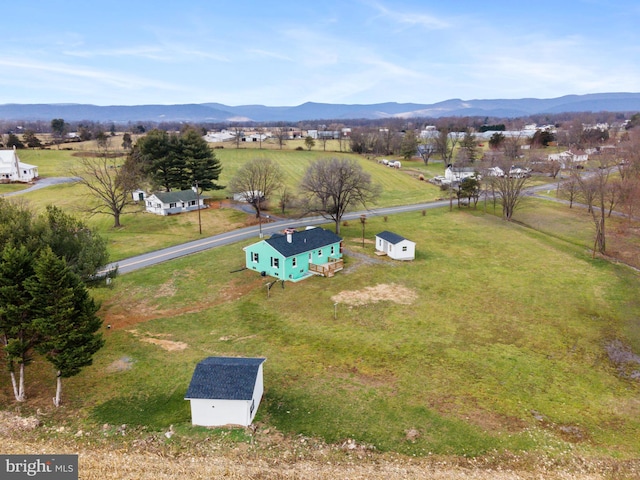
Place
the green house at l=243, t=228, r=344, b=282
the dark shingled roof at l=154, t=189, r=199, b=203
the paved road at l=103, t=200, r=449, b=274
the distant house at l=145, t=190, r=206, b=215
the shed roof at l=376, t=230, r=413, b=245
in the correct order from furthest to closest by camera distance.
Answer: 1. the dark shingled roof at l=154, t=189, r=199, b=203
2. the distant house at l=145, t=190, r=206, b=215
3. the shed roof at l=376, t=230, r=413, b=245
4. the paved road at l=103, t=200, r=449, b=274
5. the green house at l=243, t=228, r=344, b=282

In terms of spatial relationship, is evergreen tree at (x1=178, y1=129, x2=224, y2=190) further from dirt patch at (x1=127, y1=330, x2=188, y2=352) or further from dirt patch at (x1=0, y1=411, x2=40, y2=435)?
dirt patch at (x1=0, y1=411, x2=40, y2=435)

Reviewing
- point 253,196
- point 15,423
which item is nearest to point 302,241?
point 253,196

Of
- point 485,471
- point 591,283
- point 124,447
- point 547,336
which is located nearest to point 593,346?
point 547,336

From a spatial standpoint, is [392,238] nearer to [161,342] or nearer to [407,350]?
[407,350]

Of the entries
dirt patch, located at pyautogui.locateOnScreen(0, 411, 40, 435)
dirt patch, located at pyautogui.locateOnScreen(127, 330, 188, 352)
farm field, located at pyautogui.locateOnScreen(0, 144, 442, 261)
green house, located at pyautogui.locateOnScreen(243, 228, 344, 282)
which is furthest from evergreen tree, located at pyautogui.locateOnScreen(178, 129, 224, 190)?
dirt patch, located at pyautogui.locateOnScreen(0, 411, 40, 435)

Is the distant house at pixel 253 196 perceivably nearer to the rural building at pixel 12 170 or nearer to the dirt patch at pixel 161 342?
the dirt patch at pixel 161 342

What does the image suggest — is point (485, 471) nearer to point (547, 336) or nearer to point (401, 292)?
point (547, 336)
